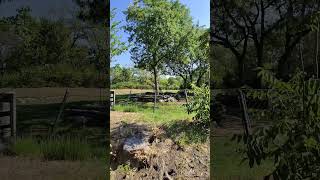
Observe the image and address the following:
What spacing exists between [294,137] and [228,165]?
4100 millimetres

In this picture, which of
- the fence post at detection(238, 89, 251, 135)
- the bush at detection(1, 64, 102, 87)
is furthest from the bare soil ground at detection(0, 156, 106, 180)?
the fence post at detection(238, 89, 251, 135)

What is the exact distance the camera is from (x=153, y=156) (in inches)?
284

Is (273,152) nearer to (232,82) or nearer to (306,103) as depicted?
(306,103)

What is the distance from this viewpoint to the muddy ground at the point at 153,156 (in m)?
7.14

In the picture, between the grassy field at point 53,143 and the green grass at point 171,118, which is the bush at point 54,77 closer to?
the grassy field at point 53,143

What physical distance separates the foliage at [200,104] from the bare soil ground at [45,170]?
5.76 ft

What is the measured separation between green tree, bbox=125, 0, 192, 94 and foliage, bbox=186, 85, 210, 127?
54cm

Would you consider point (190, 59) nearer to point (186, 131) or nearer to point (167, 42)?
point (167, 42)

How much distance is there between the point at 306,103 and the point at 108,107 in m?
4.34

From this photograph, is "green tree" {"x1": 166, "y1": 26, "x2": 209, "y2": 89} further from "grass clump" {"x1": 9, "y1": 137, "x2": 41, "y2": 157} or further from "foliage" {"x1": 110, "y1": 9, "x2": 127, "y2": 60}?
"grass clump" {"x1": 9, "y1": 137, "x2": 41, "y2": 157}

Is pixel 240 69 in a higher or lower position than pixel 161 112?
higher

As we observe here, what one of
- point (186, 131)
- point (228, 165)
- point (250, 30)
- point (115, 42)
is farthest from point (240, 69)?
point (115, 42)

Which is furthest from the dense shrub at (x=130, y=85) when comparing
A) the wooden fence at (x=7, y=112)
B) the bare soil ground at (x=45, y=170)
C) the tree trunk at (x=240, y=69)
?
the wooden fence at (x=7, y=112)

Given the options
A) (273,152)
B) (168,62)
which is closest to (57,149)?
(168,62)
